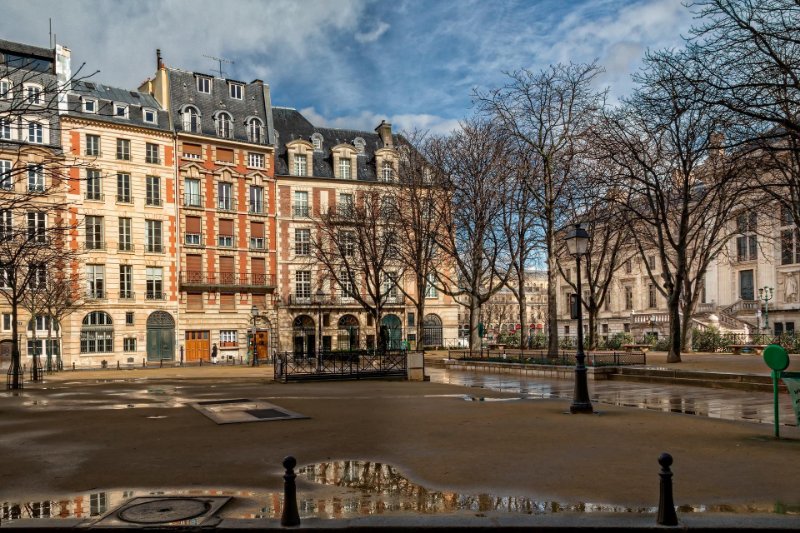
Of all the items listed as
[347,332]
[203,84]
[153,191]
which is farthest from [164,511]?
[203,84]

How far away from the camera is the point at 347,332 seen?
5638cm

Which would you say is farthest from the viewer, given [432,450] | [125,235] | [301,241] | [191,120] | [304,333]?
[301,241]

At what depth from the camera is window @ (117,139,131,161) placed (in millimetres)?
48156

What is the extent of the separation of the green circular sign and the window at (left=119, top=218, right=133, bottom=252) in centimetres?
4577

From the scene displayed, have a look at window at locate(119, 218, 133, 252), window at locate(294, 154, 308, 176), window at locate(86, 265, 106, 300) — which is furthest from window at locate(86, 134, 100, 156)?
window at locate(294, 154, 308, 176)

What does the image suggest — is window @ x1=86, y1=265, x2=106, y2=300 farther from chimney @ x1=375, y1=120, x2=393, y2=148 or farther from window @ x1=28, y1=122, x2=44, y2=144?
chimney @ x1=375, y1=120, x2=393, y2=148

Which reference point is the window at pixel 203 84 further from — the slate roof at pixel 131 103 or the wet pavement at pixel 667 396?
the wet pavement at pixel 667 396

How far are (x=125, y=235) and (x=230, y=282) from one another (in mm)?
8459

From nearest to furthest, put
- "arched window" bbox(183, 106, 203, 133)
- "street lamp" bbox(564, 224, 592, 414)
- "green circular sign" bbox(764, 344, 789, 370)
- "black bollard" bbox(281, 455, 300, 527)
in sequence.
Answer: "black bollard" bbox(281, 455, 300, 527)
"green circular sign" bbox(764, 344, 789, 370)
"street lamp" bbox(564, 224, 592, 414)
"arched window" bbox(183, 106, 203, 133)

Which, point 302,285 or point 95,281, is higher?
point 95,281

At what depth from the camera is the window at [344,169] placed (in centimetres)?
5794

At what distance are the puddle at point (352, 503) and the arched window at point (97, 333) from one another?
42397mm

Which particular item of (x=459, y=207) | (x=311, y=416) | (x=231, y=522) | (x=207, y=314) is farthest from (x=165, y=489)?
(x=207, y=314)

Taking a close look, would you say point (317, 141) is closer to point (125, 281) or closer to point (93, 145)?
point (93, 145)
